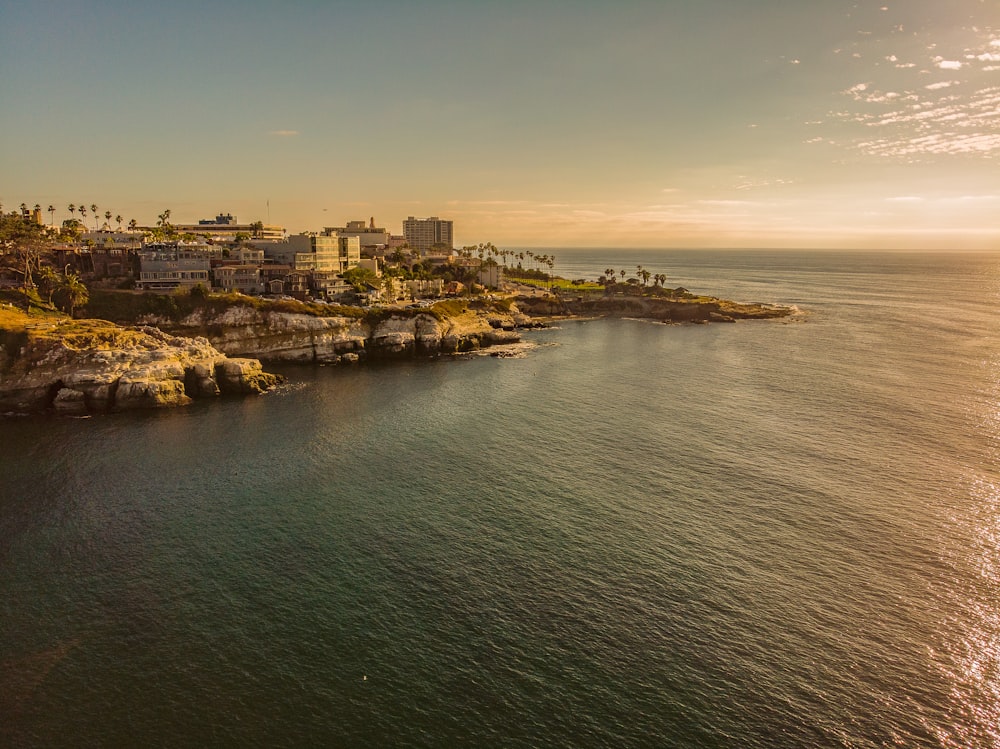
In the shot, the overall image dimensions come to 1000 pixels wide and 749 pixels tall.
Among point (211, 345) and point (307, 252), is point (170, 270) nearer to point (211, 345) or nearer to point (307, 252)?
point (307, 252)

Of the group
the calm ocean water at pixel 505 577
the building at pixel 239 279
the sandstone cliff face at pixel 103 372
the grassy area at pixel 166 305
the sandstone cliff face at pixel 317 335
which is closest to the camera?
the calm ocean water at pixel 505 577

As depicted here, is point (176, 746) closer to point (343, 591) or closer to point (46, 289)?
point (343, 591)

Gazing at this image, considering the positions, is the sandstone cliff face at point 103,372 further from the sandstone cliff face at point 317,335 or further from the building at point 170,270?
the building at point 170,270

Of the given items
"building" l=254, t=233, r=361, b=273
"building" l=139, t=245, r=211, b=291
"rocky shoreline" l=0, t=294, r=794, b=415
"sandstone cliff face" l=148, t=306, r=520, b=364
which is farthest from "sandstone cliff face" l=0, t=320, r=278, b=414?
"building" l=254, t=233, r=361, b=273

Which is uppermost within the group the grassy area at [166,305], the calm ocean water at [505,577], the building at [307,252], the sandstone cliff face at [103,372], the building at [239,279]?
the building at [307,252]

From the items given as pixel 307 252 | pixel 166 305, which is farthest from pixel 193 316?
pixel 307 252

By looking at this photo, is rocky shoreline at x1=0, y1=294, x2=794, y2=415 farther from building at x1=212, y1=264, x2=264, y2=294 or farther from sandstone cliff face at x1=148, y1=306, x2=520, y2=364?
building at x1=212, y1=264, x2=264, y2=294

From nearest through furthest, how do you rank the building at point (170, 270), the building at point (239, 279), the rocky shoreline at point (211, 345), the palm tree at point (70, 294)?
the rocky shoreline at point (211, 345)
the palm tree at point (70, 294)
the building at point (170, 270)
the building at point (239, 279)

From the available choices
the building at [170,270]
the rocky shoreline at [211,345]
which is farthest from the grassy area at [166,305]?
the building at [170,270]
